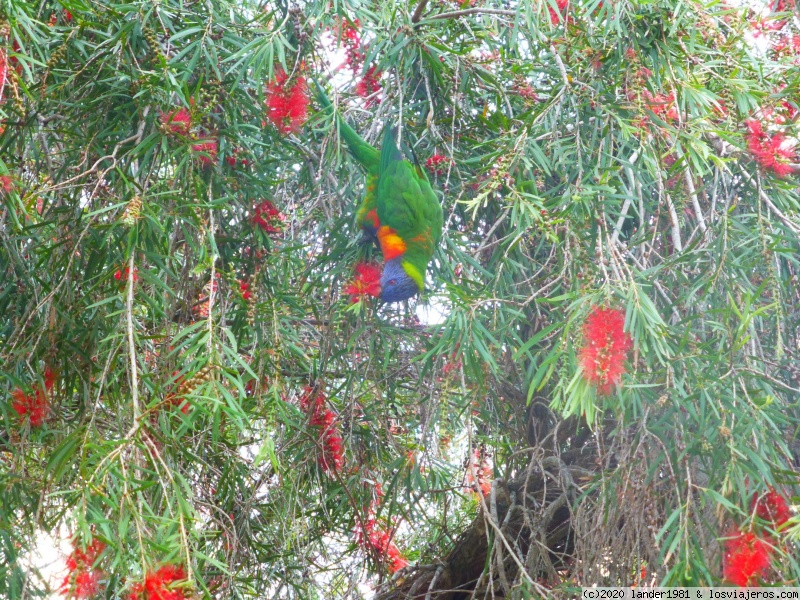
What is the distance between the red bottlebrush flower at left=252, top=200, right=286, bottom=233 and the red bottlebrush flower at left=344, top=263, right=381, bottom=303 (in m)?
0.29

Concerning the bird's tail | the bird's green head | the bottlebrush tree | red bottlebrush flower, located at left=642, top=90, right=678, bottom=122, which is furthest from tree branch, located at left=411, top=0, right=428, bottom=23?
the bird's green head

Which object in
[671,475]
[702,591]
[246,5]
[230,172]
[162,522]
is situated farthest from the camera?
[246,5]

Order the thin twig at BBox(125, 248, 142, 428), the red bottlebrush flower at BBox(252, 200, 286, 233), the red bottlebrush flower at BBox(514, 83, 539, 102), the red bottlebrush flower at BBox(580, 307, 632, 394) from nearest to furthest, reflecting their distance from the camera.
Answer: the thin twig at BBox(125, 248, 142, 428) < the red bottlebrush flower at BBox(580, 307, 632, 394) < the red bottlebrush flower at BBox(252, 200, 286, 233) < the red bottlebrush flower at BBox(514, 83, 539, 102)

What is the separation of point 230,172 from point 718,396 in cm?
143

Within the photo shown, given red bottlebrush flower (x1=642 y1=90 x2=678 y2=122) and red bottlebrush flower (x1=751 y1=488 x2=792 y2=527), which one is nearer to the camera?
red bottlebrush flower (x1=751 y1=488 x2=792 y2=527)

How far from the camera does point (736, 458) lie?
150 centimetres

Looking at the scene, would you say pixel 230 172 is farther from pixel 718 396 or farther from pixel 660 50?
pixel 718 396

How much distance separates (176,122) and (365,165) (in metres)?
0.97

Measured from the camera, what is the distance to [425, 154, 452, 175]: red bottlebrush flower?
2.48 meters

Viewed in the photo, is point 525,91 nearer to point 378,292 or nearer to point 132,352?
point 378,292

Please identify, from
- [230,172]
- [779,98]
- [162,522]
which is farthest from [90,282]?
[779,98]

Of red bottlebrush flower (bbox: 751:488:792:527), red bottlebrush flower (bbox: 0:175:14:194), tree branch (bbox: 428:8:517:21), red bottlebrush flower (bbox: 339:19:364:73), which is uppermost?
red bottlebrush flower (bbox: 0:175:14:194)

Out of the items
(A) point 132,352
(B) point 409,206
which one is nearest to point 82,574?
(A) point 132,352

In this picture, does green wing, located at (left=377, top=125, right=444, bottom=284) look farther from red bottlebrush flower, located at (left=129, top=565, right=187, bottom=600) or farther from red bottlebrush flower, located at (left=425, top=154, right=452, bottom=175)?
red bottlebrush flower, located at (left=129, top=565, right=187, bottom=600)
